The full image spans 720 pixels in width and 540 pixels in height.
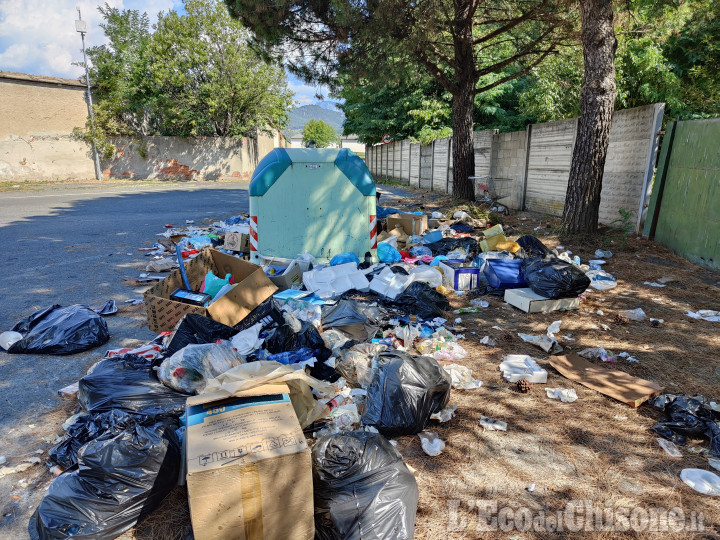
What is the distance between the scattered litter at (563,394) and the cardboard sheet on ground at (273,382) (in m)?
1.56

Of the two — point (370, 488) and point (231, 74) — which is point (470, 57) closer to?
point (370, 488)

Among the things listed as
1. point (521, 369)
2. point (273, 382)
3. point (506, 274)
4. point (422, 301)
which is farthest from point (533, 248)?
point (273, 382)

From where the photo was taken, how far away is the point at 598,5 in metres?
5.90

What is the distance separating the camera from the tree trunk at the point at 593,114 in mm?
5961

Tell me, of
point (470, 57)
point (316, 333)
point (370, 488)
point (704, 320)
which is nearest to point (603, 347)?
point (704, 320)

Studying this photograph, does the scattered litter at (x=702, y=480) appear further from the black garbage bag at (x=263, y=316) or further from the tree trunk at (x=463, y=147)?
the tree trunk at (x=463, y=147)

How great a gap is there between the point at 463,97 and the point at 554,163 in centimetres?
262

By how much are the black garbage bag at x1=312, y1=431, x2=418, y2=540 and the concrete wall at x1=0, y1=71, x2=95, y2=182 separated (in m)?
23.6

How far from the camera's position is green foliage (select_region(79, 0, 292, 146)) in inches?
850

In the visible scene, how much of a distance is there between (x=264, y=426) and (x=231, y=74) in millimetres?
24183

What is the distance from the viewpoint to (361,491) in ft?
5.98

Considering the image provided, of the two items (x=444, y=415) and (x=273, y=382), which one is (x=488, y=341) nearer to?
(x=444, y=415)

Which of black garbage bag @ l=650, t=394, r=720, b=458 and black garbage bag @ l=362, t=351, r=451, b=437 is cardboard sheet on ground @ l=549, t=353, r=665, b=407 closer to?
black garbage bag @ l=650, t=394, r=720, b=458

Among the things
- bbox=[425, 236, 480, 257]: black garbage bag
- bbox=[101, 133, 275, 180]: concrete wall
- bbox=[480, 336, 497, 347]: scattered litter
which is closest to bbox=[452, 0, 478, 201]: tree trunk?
bbox=[425, 236, 480, 257]: black garbage bag
